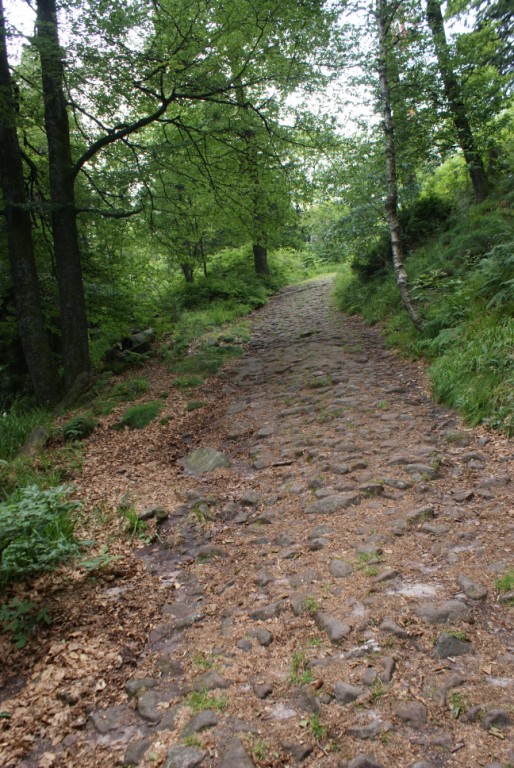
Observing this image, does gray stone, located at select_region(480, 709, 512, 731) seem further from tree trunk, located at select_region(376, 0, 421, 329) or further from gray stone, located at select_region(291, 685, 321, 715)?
tree trunk, located at select_region(376, 0, 421, 329)

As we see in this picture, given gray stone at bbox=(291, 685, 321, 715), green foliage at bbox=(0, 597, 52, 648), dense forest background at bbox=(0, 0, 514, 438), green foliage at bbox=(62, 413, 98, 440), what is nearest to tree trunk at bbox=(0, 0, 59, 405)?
dense forest background at bbox=(0, 0, 514, 438)

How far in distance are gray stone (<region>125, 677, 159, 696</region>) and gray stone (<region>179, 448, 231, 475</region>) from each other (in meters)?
3.00

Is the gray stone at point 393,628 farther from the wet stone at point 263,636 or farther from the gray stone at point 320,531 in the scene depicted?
the gray stone at point 320,531

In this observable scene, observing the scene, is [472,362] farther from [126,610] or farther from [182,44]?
[182,44]

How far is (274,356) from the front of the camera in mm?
10789

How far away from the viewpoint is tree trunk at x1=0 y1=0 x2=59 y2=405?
27.3ft

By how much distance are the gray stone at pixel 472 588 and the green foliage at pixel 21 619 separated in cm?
291

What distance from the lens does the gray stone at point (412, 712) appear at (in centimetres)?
218

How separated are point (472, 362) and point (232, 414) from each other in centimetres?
370

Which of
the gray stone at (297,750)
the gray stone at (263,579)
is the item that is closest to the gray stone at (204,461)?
the gray stone at (263,579)

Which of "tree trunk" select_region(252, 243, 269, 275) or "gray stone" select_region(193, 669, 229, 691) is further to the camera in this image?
"tree trunk" select_region(252, 243, 269, 275)

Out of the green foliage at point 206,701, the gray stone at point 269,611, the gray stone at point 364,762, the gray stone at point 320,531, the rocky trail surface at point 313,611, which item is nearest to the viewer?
the gray stone at point 364,762

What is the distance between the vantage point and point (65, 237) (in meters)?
8.78

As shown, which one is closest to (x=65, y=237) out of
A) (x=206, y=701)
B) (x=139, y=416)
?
(x=139, y=416)
